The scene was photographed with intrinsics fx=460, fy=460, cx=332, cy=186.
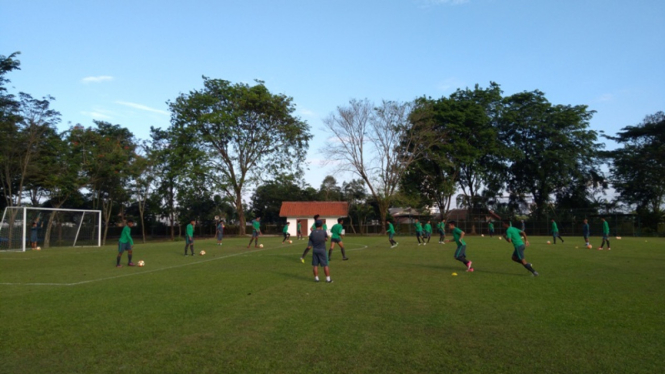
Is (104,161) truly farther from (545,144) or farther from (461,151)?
(545,144)

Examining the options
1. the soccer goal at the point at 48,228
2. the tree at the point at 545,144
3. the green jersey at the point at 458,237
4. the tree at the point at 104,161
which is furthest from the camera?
the tree at the point at 545,144

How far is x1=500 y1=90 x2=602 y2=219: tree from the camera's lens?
181 feet

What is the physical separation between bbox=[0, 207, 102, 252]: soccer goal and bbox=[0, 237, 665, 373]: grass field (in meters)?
17.4

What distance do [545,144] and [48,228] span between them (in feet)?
171

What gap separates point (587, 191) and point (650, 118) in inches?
431

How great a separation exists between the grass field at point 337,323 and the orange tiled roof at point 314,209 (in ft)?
145

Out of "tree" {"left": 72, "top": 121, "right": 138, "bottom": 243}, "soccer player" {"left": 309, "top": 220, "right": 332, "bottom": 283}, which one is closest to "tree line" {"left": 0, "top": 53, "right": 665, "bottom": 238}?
"tree" {"left": 72, "top": 121, "right": 138, "bottom": 243}

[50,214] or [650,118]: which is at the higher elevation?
[650,118]

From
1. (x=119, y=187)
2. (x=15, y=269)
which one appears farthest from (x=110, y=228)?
(x=15, y=269)

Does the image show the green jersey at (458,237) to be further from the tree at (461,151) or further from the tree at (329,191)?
the tree at (329,191)

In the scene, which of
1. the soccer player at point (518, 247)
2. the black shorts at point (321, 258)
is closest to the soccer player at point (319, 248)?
the black shorts at point (321, 258)

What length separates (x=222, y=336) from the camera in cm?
689

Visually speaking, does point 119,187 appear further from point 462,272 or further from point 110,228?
point 462,272

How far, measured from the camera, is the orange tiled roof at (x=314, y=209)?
57938 millimetres
